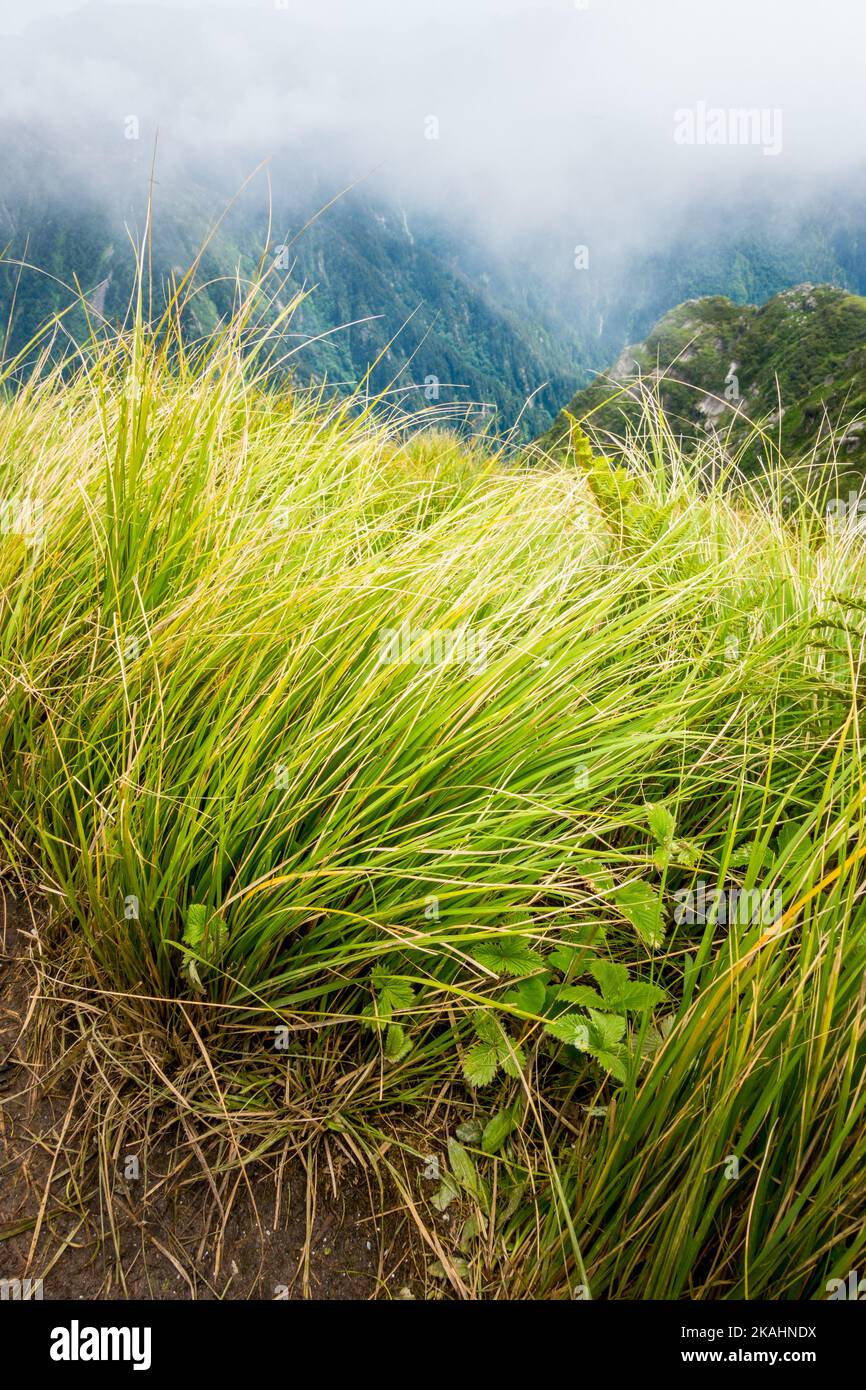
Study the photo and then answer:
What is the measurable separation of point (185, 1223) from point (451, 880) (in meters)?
0.80

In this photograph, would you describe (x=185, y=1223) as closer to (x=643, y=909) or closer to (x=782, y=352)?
(x=643, y=909)

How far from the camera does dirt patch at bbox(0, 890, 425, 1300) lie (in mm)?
1262

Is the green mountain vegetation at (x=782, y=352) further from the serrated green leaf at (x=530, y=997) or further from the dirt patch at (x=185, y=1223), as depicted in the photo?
the dirt patch at (x=185, y=1223)

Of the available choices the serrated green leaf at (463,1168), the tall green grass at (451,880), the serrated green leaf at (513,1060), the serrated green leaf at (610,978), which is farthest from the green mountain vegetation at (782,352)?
the serrated green leaf at (463,1168)

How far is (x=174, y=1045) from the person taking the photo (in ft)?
4.66

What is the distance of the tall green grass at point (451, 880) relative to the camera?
1.16m

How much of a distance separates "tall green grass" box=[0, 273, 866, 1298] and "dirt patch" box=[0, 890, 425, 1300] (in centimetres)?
8

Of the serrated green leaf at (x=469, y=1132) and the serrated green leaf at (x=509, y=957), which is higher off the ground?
the serrated green leaf at (x=509, y=957)

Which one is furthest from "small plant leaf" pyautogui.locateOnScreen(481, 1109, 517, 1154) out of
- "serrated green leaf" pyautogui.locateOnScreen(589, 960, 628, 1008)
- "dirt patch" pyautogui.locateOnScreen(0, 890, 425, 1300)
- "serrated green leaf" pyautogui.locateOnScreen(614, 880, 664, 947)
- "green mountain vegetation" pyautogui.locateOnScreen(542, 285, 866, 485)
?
"green mountain vegetation" pyautogui.locateOnScreen(542, 285, 866, 485)

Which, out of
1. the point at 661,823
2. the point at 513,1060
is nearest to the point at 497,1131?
the point at 513,1060

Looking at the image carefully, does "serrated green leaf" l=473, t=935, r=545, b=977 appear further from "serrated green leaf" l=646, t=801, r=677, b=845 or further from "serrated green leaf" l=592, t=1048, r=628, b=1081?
"serrated green leaf" l=646, t=801, r=677, b=845

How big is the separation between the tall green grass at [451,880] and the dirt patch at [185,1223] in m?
0.08

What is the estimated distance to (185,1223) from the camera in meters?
1.31
